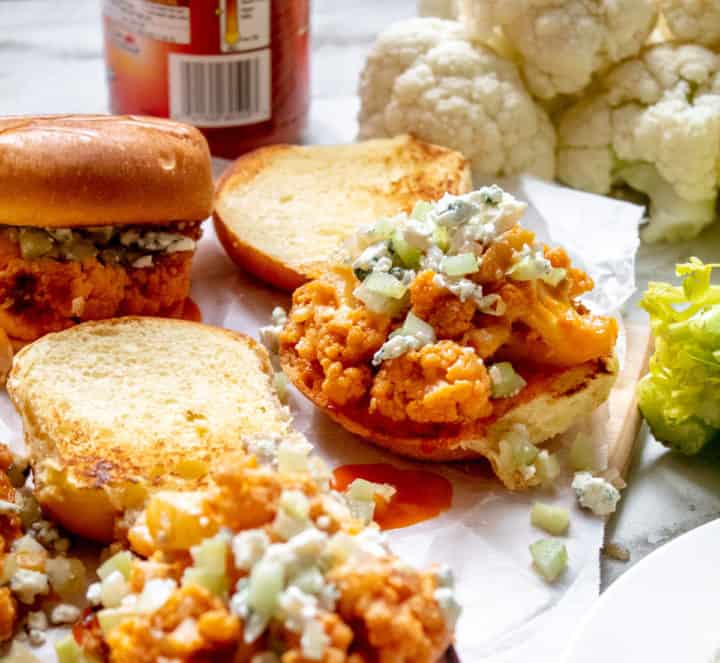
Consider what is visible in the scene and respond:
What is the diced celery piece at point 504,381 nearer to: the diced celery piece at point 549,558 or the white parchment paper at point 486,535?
the white parchment paper at point 486,535

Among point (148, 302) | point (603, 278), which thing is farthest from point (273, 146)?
point (603, 278)

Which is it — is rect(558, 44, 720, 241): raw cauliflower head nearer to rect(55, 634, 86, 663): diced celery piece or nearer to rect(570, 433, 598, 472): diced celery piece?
rect(570, 433, 598, 472): diced celery piece

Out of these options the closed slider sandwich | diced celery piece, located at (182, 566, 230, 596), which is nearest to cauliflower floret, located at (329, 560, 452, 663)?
diced celery piece, located at (182, 566, 230, 596)

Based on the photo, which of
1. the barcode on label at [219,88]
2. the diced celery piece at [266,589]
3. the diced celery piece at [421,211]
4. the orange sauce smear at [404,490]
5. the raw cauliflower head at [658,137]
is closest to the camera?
the diced celery piece at [266,589]

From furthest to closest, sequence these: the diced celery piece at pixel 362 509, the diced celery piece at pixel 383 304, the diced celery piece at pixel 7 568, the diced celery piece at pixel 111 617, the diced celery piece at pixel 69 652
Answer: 1. the diced celery piece at pixel 383 304
2. the diced celery piece at pixel 362 509
3. the diced celery piece at pixel 7 568
4. the diced celery piece at pixel 69 652
5. the diced celery piece at pixel 111 617

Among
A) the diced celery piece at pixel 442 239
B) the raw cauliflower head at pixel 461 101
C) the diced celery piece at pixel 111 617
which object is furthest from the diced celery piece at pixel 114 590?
the raw cauliflower head at pixel 461 101

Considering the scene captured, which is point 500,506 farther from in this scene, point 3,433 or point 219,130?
point 219,130
